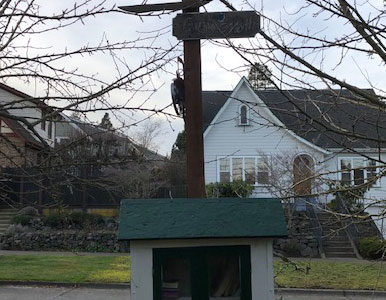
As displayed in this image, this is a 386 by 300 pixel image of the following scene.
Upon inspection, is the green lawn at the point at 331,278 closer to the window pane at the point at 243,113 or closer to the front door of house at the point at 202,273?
the window pane at the point at 243,113

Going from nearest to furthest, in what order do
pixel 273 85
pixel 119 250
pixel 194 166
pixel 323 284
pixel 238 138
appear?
pixel 273 85, pixel 194 166, pixel 323 284, pixel 119 250, pixel 238 138

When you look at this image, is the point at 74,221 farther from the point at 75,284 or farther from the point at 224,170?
the point at 75,284

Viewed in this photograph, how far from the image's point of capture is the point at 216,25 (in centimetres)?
402

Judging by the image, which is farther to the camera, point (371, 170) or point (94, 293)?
point (94, 293)

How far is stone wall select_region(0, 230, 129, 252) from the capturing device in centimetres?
1886

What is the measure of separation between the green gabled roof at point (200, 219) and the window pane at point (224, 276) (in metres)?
0.26

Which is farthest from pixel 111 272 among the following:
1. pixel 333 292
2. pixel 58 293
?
pixel 333 292

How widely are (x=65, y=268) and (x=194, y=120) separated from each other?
10213 millimetres

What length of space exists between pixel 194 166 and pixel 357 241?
14.5 m

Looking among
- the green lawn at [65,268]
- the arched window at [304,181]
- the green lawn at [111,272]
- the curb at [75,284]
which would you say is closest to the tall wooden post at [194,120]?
the arched window at [304,181]

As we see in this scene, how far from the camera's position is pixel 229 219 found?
3.43 meters

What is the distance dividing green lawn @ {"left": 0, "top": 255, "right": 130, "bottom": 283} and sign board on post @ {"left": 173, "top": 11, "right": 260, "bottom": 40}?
27.4 feet

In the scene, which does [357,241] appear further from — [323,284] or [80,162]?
[80,162]

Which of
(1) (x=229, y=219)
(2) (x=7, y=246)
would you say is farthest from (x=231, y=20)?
(2) (x=7, y=246)
